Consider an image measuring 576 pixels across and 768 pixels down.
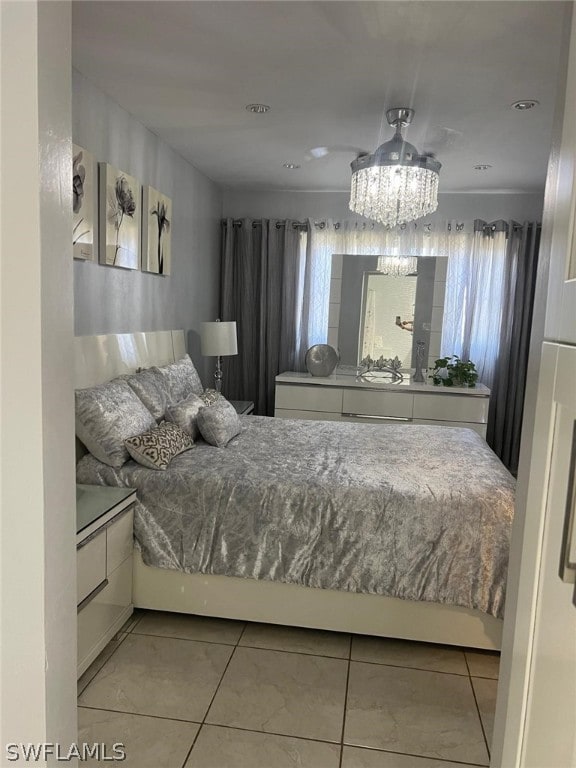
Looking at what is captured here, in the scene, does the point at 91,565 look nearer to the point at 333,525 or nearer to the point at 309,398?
the point at 333,525

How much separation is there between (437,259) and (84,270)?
3.22m

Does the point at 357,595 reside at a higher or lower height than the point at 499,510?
lower

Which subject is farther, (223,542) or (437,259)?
(437,259)

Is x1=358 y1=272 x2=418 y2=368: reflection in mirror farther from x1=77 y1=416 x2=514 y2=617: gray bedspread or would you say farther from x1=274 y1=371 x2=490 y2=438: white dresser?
x1=77 y1=416 x2=514 y2=617: gray bedspread

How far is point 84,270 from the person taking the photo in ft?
9.55

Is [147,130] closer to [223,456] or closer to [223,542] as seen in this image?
[223,456]

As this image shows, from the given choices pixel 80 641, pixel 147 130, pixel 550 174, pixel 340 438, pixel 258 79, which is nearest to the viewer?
pixel 550 174

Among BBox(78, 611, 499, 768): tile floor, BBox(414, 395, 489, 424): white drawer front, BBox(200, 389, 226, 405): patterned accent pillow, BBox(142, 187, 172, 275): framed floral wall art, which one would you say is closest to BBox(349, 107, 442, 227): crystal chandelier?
BBox(142, 187, 172, 275): framed floral wall art

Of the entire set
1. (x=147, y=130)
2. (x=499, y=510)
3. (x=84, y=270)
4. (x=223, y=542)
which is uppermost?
(x=147, y=130)

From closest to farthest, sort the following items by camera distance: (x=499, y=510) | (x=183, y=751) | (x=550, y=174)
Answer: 1. (x=550, y=174)
2. (x=183, y=751)
3. (x=499, y=510)

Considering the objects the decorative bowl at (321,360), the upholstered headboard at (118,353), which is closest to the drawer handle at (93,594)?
the upholstered headboard at (118,353)

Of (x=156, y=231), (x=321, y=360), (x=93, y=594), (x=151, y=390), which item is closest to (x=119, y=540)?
(x=93, y=594)

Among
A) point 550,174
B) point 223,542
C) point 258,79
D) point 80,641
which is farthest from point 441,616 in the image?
point 258,79

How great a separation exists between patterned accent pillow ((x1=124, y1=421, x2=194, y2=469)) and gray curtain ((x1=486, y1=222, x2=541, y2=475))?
130 inches
